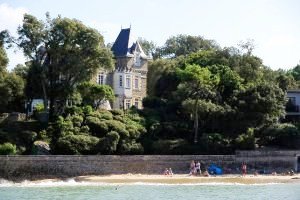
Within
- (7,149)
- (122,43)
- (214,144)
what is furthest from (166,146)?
(122,43)

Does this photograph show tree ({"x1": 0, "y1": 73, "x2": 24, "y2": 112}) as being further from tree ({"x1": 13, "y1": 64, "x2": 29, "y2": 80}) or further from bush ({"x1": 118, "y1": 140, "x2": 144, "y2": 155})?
bush ({"x1": 118, "y1": 140, "x2": 144, "y2": 155})

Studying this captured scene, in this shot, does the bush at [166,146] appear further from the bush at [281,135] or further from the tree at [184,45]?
the tree at [184,45]

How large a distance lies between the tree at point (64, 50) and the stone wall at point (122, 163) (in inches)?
392

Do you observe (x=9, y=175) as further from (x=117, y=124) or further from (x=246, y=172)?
(x=246, y=172)

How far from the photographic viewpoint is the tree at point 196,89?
1960 inches

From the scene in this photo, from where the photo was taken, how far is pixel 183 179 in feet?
136

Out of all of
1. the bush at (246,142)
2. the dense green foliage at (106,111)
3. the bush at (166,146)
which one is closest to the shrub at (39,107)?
the dense green foliage at (106,111)

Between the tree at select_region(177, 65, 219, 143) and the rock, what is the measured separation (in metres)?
11.8

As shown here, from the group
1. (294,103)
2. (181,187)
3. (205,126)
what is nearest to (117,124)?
(205,126)

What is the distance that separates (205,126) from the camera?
169 ft

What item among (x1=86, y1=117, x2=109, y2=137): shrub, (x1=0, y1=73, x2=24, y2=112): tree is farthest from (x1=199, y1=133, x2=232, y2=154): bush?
(x1=0, y1=73, x2=24, y2=112): tree

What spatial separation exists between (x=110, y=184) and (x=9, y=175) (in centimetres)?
676

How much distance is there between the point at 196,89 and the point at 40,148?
1399cm

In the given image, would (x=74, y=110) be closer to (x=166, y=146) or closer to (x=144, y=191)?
(x=166, y=146)
